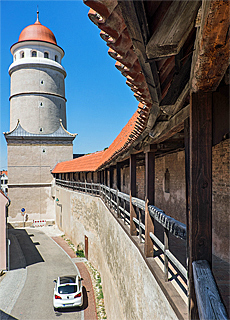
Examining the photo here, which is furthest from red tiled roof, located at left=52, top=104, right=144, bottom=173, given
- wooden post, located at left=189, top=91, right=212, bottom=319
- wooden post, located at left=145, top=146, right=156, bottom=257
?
wooden post, located at left=189, top=91, right=212, bottom=319

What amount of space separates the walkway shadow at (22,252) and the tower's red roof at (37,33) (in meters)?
18.6

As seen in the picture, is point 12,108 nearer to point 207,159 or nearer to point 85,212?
point 85,212

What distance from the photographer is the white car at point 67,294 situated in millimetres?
9930

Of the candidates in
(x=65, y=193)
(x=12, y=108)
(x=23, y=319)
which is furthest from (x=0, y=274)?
(x=12, y=108)

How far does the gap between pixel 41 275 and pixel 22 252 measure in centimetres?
423

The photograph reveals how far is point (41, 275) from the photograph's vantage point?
43.1 ft

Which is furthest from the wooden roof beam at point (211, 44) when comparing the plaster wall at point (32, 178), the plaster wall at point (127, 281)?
the plaster wall at point (32, 178)

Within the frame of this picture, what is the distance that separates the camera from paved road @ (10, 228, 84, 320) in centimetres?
973

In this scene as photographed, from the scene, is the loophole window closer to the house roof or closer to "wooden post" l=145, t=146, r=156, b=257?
"wooden post" l=145, t=146, r=156, b=257

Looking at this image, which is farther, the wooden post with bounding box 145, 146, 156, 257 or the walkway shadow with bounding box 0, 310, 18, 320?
the walkway shadow with bounding box 0, 310, 18, 320

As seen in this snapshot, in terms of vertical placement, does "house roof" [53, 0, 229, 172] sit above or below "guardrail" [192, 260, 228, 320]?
above

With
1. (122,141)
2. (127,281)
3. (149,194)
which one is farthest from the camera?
(122,141)

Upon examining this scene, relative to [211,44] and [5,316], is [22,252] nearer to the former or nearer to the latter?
[5,316]

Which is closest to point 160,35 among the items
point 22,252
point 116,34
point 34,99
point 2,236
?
point 116,34
